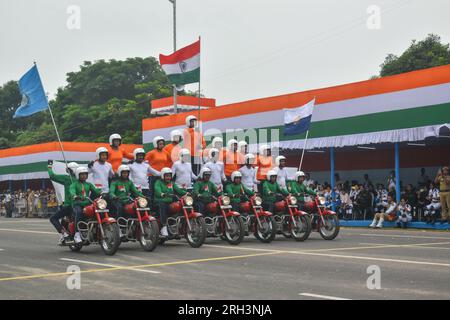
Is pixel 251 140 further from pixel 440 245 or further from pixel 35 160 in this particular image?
pixel 35 160

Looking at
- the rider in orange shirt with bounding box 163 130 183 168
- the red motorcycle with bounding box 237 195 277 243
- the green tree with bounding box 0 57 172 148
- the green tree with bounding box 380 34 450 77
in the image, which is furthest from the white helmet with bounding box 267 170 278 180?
the green tree with bounding box 0 57 172 148

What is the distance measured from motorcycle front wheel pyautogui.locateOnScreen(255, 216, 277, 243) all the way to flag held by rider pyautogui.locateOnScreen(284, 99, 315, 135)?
7.43 m

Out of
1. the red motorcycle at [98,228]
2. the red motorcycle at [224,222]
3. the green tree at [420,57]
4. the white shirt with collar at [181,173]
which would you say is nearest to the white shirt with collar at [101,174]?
the red motorcycle at [98,228]

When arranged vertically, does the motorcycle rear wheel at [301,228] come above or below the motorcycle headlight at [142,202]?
below

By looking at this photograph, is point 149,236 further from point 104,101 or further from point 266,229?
point 104,101

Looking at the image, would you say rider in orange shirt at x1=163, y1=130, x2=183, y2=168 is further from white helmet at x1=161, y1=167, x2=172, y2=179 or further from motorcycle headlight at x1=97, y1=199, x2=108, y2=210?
motorcycle headlight at x1=97, y1=199, x2=108, y2=210

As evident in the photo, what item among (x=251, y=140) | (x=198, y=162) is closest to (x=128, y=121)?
(x=251, y=140)

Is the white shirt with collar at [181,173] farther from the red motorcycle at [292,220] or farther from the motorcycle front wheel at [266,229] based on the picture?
the red motorcycle at [292,220]

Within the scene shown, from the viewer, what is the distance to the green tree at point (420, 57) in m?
52.4

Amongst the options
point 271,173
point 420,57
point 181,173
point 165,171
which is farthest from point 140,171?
point 420,57

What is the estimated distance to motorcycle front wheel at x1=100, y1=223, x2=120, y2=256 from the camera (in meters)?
13.3

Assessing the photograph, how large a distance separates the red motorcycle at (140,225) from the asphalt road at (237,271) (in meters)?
0.33

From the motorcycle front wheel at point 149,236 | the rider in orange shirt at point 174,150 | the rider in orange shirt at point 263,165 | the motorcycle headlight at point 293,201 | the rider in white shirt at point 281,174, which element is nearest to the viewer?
the motorcycle front wheel at point 149,236

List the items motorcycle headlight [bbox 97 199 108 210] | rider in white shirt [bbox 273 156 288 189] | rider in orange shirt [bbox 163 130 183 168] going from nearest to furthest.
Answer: motorcycle headlight [bbox 97 199 108 210], rider in orange shirt [bbox 163 130 183 168], rider in white shirt [bbox 273 156 288 189]
